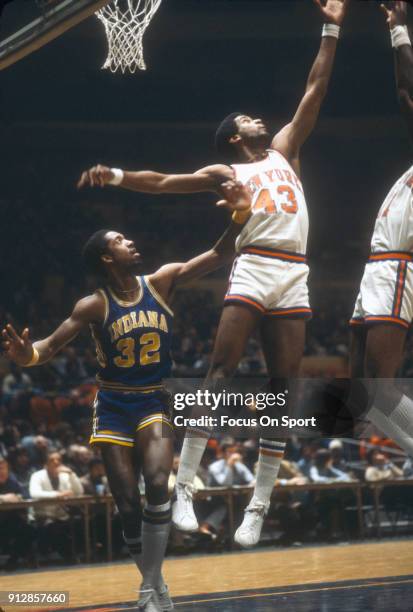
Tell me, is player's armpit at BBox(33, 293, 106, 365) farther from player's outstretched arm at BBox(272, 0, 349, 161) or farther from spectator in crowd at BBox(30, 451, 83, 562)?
spectator in crowd at BBox(30, 451, 83, 562)

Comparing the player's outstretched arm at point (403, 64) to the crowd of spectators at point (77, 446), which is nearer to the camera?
the player's outstretched arm at point (403, 64)

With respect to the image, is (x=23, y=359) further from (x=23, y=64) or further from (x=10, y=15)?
(x=23, y=64)

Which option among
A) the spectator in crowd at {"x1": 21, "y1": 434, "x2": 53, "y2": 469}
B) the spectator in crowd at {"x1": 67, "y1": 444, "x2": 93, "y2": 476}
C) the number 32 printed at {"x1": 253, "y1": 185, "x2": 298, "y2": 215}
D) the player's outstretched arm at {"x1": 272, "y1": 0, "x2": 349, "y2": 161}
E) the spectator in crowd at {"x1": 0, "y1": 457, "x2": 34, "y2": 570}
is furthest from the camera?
the spectator in crowd at {"x1": 21, "y1": 434, "x2": 53, "y2": 469}

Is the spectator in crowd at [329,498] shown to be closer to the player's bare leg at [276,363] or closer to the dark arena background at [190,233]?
the dark arena background at [190,233]

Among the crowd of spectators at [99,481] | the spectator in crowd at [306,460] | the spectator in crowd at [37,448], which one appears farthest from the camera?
the spectator in crowd at [306,460]

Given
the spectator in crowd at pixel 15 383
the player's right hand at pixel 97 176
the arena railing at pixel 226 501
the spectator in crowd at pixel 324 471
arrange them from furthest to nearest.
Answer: the spectator in crowd at pixel 15 383
the spectator in crowd at pixel 324 471
the arena railing at pixel 226 501
the player's right hand at pixel 97 176

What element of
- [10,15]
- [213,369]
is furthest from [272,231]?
[10,15]

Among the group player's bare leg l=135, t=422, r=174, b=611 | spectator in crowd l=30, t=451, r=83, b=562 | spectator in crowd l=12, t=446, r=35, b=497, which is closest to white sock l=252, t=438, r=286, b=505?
player's bare leg l=135, t=422, r=174, b=611

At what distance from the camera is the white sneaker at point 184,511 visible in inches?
223

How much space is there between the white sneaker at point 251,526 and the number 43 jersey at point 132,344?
96cm

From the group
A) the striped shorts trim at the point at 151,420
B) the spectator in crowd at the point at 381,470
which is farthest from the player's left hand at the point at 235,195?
the spectator in crowd at the point at 381,470

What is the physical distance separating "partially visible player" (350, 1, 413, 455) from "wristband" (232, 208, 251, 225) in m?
0.79

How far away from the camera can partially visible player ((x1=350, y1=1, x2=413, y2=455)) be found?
19.6ft

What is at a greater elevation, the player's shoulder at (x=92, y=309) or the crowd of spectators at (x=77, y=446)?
the player's shoulder at (x=92, y=309)
